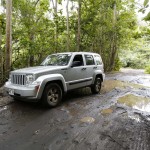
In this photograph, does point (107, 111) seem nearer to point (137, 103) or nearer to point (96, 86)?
point (137, 103)

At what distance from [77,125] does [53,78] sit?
1.74 meters

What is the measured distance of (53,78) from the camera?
5328mm

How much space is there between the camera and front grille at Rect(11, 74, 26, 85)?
205 inches

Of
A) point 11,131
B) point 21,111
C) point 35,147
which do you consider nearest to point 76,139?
point 35,147

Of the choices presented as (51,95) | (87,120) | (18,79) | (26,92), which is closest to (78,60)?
(51,95)

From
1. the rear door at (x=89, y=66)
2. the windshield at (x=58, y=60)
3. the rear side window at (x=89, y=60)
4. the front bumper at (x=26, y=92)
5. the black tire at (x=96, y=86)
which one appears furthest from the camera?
the black tire at (x=96, y=86)

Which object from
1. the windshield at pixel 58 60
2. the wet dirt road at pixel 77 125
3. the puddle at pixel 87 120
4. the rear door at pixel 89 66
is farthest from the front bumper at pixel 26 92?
the rear door at pixel 89 66

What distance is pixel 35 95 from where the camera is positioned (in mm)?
4949

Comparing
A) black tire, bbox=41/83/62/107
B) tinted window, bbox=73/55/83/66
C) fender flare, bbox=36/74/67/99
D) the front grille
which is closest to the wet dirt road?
black tire, bbox=41/83/62/107

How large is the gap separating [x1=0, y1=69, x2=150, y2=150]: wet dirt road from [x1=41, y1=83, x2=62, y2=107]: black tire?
0.74ft

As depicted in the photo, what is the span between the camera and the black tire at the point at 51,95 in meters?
5.23

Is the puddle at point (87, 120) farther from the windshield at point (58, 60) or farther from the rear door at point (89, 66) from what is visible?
the rear door at point (89, 66)

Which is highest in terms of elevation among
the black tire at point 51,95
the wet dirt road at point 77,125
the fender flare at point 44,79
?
the fender flare at point 44,79

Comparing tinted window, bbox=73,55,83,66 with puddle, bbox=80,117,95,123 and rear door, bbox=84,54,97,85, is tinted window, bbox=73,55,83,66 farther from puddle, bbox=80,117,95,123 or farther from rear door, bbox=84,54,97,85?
puddle, bbox=80,117,95,123
